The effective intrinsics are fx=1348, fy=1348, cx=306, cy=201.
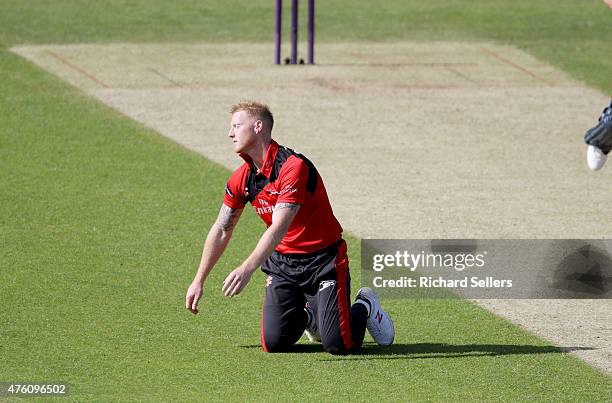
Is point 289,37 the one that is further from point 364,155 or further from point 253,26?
point 364,155

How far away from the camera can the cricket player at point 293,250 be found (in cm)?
934

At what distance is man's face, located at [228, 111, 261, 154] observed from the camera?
9305mm

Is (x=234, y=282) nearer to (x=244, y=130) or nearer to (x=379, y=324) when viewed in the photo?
(x=244, y=130)

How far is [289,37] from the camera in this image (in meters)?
22.6

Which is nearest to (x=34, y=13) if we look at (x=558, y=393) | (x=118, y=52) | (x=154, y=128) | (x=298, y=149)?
(x=118, y=52)

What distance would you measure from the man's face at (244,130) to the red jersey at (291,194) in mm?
142

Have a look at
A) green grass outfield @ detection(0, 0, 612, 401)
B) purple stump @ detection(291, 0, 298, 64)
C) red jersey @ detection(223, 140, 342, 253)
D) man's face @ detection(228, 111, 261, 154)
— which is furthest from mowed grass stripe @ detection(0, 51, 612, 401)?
purple stump @ detection(291, 0, 298, 64)

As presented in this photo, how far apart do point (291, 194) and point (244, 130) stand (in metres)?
0.56

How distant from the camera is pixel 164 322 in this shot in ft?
34.0

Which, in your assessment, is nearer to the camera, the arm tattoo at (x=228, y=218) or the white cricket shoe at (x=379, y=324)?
the arm tattoo at (x=228, y=218)

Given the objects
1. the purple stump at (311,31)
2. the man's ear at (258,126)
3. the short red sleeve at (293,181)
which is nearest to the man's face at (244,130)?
the man's ear at (258,126)

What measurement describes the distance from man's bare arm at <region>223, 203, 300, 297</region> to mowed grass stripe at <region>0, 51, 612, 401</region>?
74 centimetres

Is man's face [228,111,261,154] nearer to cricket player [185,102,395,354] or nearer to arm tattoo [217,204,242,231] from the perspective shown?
cricket player [185,102,395,354]

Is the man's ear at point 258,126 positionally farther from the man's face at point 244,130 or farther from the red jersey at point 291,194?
the red jersey at point 291,194
